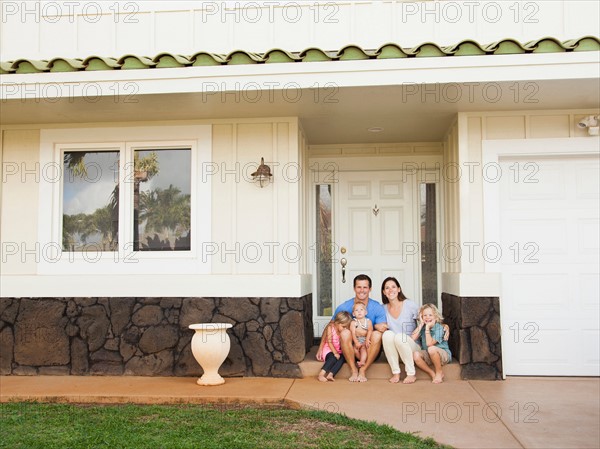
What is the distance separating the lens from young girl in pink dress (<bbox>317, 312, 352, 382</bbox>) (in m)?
7.15

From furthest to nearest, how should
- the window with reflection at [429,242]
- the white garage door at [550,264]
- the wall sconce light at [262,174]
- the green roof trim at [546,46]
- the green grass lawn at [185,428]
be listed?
the window with reflection at [429,242], the wall sconce light at [262,174], the white garage door at [550,264], the green roof trim at [546,46], the green grass lawn at [185,428]

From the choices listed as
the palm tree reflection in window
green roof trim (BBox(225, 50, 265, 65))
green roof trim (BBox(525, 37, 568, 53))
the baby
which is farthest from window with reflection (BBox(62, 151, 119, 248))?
green roof trim (BBox(525, 37, 568, 53))

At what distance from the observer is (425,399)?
625cm

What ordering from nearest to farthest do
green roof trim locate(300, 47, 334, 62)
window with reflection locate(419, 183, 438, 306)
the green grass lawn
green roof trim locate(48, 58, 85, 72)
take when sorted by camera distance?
the green grass lawn
green roof trim locate(300, 47, 334, 62)
green roof trim locate(48, 58, 85, 72)
window with reflection locate(419, 183, 438, 306)

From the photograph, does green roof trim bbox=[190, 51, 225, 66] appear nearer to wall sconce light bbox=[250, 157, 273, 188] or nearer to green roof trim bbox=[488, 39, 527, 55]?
wall sconce light bbox=[250, 157, 273, 188]

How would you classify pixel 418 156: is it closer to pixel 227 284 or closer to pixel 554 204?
pixel 554 204

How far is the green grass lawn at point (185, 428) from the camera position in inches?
195

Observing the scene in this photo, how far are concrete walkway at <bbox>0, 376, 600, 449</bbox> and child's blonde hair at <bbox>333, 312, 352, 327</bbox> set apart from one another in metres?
0.61

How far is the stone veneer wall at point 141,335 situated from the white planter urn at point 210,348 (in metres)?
0.37

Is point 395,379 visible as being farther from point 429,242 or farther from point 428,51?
point 428,51

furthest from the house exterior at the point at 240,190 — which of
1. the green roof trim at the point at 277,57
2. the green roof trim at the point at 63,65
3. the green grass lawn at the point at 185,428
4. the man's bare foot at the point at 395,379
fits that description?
the green grass lawn at the point at 185,428

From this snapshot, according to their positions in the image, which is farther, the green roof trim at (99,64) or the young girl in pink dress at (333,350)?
the young girl in pink dress at (333,350)

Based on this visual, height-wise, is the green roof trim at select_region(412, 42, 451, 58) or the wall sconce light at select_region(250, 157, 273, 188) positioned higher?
the green roof trim at select_region(412, 42, 451, 58)

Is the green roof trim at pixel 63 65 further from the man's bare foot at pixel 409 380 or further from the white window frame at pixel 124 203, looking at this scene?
the man's bare foot at pixel 409 380
